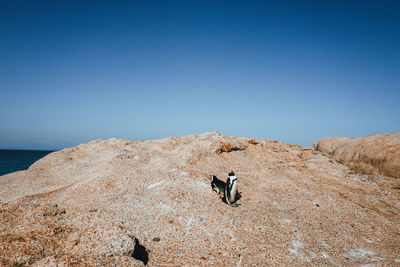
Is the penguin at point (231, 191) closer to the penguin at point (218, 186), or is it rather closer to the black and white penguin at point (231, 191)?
the black and white penguin at point (231, 191)

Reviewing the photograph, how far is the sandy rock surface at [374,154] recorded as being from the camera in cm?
954

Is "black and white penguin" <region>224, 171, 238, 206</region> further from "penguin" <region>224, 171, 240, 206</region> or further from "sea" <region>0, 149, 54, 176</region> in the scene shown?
"sea" <region>0, 149, 54, 176</region>

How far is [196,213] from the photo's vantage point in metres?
6.01

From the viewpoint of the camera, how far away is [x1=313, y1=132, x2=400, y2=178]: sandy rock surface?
376 inches

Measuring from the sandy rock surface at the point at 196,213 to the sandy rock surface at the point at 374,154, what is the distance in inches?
30.6

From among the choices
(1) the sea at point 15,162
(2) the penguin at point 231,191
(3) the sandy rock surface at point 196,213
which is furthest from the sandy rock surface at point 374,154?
(1) the sea at point 15,162

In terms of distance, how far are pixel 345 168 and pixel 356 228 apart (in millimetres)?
4965

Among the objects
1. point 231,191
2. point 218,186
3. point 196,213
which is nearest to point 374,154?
point 231,191

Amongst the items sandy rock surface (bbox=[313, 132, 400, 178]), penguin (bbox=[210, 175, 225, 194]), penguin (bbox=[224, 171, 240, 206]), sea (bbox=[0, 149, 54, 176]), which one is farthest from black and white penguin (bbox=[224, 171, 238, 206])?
sea (bbox=[0, 149, 54, 176])

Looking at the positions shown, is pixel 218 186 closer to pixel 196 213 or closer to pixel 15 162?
A: pixel 196 213

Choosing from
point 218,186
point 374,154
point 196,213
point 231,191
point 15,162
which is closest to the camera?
point 196,213

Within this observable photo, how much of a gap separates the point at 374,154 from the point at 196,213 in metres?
9.33

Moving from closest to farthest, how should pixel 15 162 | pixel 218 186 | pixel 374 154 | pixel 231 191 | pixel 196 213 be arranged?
pixel 196 213 → pixel 231 191 → pixel 218 186 → pixel 374 154 → pixel 15 162

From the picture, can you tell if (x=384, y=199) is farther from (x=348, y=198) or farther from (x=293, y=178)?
(x=293, y=178)
